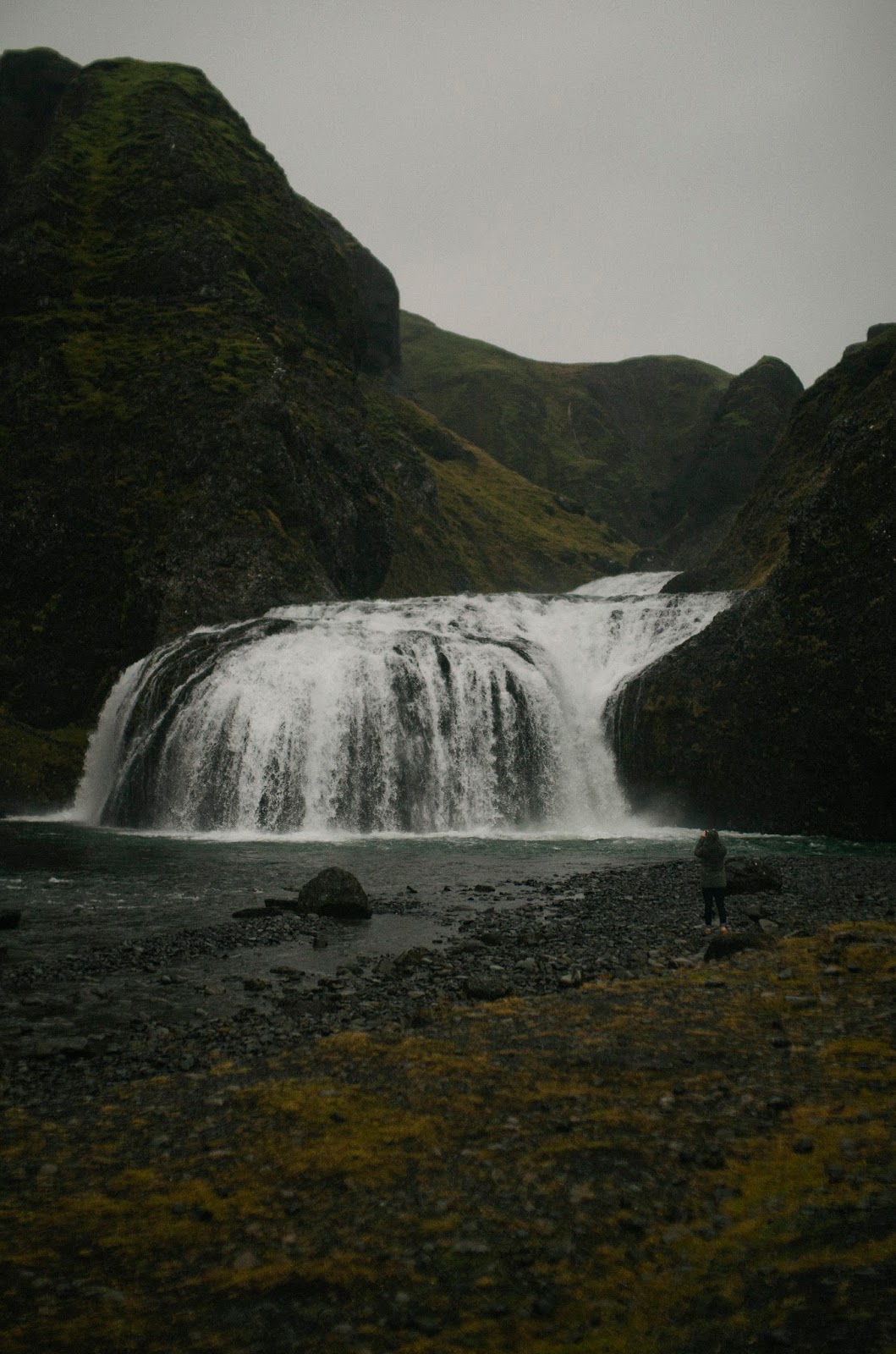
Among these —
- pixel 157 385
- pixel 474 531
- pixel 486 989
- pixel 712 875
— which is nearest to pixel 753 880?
pixel 712 875

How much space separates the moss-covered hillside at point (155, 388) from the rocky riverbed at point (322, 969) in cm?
3632

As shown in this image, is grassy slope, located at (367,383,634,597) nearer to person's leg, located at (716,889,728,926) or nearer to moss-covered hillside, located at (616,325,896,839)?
moss-covered hillside, located at (616,325,896,839)

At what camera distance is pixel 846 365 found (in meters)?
62.2

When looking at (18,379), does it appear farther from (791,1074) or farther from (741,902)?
(791,1074)

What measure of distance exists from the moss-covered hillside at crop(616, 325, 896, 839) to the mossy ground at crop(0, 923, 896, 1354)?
23653 millimetres

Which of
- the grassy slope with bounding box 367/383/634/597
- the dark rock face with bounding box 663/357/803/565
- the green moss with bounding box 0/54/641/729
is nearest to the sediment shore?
the green moss with bounding box 0/54/641/729

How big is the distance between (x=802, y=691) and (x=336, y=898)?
2131 centimetres

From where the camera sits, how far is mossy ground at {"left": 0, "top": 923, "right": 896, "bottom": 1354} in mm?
4734

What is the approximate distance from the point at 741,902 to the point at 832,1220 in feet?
44.3

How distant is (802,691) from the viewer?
1278 inches

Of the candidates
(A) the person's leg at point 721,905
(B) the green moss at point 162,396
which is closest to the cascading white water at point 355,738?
(B) the green moss at point 162,396

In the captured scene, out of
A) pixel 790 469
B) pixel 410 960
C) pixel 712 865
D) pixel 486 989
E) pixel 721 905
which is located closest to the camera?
pixel 486 989

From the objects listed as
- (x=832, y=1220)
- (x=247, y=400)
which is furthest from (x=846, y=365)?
(x=832, y=1220)

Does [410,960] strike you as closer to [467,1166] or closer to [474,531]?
[467,1166]
